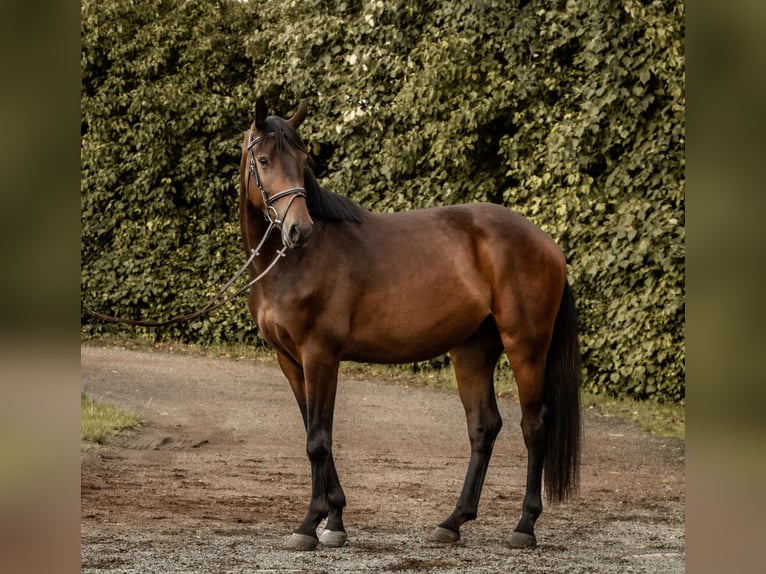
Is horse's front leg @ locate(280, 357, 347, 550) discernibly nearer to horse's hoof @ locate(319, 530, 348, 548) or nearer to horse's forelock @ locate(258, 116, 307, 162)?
horse's hoof @ locate(319, 530, 348, 548)

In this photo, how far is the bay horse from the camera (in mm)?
4961

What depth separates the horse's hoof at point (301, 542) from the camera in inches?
195

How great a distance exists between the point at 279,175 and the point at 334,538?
1.83 m

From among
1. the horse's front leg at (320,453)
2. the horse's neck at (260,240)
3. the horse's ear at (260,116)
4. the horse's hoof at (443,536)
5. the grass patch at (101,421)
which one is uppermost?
the horse's ear at (260,116)

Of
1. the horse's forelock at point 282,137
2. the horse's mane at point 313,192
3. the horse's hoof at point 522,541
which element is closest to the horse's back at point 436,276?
the horse's mane at point 313,192

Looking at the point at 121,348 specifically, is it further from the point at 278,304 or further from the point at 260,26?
the point at 278,304

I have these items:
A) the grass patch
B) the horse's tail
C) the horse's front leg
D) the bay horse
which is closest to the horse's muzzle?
the bay horse

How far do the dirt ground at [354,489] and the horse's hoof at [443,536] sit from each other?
52 millimetres

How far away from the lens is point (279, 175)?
4.79 metres

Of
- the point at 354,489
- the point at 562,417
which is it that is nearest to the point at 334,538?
the point at 562,417

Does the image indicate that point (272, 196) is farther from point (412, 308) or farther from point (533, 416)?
point (533, 416)

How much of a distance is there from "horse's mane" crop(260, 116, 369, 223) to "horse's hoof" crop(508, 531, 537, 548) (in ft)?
5.95

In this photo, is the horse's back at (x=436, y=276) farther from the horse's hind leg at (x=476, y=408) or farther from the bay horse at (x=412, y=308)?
the horse's hind leg at (x=476, y=408)
